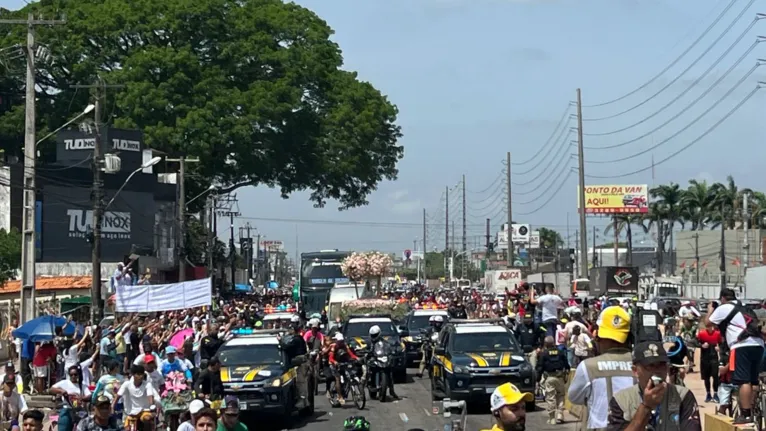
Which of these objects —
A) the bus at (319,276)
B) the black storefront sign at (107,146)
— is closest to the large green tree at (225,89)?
the black storefront sign at (107,146)

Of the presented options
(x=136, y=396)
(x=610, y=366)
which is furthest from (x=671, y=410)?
(x=136, y=396)

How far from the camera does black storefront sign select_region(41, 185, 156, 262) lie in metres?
55.7

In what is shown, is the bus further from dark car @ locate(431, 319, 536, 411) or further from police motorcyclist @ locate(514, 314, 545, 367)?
dark car @ locate(431, 319, 536, 411)

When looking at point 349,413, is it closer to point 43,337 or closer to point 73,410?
point 43,337

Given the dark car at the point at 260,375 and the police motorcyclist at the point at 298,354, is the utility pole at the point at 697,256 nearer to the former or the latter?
the police motorcyclist at the point at 298,354

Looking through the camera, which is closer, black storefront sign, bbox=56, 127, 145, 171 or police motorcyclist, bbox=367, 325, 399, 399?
police motorcyclist, bbox=367, 325, 399, 399

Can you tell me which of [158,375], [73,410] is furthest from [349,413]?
[73,410]

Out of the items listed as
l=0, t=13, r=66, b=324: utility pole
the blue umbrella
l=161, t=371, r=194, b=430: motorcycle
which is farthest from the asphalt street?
l=0, t=13, r=66, b=324: utility pole

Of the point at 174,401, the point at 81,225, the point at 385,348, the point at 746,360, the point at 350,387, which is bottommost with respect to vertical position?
the point at 350,387

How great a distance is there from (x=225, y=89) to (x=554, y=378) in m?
40.8

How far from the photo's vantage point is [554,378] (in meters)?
21.6

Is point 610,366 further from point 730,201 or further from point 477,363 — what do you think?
point 730,201

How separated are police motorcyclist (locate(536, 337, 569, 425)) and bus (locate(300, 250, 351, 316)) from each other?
30.8 m

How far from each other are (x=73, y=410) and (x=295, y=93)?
46.8m
